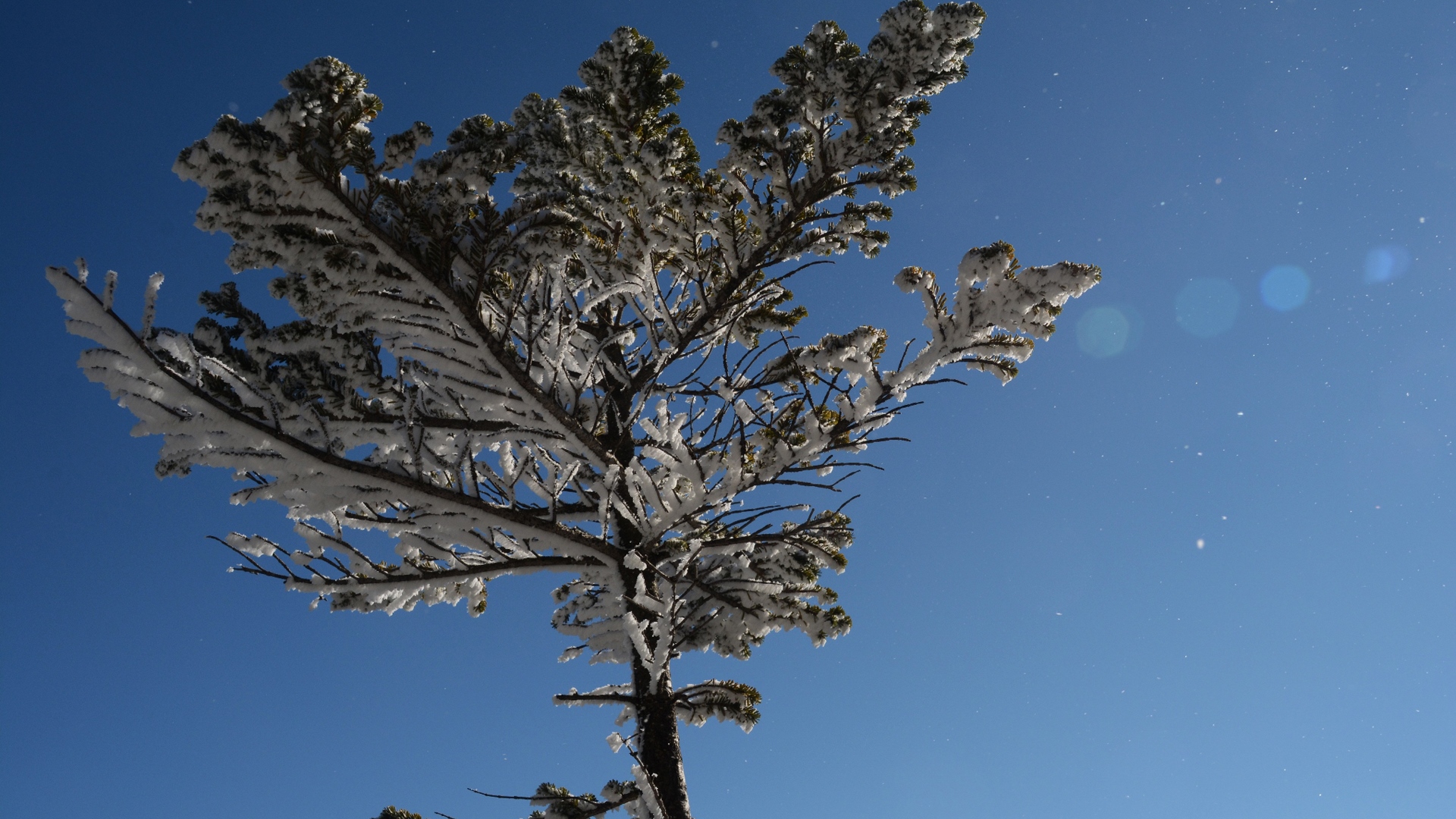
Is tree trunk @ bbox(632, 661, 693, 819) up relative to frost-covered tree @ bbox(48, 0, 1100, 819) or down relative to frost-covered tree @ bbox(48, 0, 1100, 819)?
down

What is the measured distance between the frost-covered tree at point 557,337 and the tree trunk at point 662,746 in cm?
2

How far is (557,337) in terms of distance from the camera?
4.91 metres

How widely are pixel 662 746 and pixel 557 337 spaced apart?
9.51 feet

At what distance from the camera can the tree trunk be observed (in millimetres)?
4902

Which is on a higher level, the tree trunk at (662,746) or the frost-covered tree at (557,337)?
the frost-covered tree at (557,337)

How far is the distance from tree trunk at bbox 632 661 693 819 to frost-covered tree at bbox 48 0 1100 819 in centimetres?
2

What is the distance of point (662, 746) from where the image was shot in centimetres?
515

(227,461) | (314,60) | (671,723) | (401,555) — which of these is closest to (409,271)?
(314,60)

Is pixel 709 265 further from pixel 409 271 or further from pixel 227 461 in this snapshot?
pixel 227 461

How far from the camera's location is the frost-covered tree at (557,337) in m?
4.13

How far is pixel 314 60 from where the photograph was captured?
148 inches

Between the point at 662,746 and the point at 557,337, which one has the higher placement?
the point at 557,337

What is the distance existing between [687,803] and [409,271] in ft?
12.6

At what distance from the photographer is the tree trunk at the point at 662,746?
490 cm
